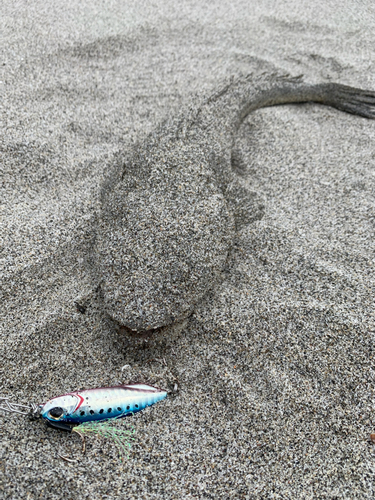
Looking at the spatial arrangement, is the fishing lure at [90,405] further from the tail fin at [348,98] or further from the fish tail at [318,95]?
the tail fin at [348,98]

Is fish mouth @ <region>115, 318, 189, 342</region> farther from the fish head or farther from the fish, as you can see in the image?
the fish head

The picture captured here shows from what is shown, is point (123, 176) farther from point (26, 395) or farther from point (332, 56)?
point (332, 56)

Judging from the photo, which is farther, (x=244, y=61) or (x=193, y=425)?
(x=244, y=61)

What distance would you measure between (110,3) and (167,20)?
624 mm

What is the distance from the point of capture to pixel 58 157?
2.62 metres

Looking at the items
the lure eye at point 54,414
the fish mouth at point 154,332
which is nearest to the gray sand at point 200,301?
the fish mouth at point 154,332

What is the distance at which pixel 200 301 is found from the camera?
6.89ft

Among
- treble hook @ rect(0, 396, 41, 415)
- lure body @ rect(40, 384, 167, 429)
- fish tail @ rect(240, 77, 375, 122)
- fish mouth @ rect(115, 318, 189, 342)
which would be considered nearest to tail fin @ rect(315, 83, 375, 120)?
fish tail @ rect(240, 77, 375, 122)

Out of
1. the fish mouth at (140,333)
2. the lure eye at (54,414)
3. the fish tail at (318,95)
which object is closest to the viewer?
the lure eye at (54,414)

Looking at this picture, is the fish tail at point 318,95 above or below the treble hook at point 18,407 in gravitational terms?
above

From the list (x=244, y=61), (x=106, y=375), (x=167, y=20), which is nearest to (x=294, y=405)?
(x=106, y=375)

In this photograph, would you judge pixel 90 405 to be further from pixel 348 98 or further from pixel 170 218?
pixel 348 98

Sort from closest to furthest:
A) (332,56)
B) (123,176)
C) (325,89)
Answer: (123,176)
(325,89)
(332,56)

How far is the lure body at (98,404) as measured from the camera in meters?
1.53
